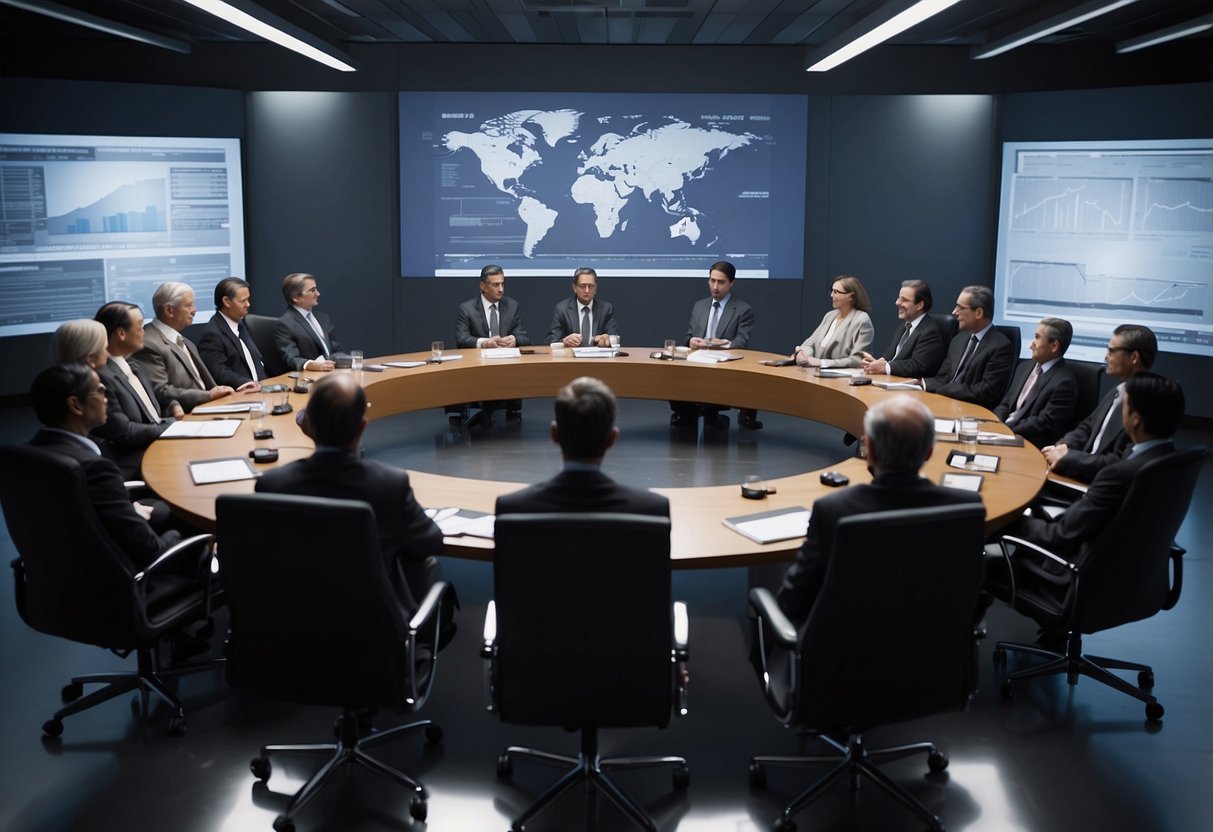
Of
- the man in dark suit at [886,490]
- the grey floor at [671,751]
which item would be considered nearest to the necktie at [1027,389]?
the grey floor at [671,751]

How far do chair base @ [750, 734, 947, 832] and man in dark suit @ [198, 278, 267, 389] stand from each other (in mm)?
4024

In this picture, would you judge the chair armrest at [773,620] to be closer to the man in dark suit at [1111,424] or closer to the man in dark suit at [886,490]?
the man in dark suit at [886,490]

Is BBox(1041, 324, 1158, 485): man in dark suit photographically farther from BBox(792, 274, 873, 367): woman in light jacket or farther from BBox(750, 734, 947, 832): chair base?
BBox(792, 274, 873, 367): woman in light jacket

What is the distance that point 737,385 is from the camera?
23.7 ft

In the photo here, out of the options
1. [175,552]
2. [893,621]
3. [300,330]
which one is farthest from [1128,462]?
[300,330]

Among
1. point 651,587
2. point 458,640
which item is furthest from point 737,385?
point 651,587

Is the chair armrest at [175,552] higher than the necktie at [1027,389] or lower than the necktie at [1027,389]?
lower

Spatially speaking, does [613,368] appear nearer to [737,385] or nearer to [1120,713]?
[737,385]

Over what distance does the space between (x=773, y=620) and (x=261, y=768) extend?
5.40ft

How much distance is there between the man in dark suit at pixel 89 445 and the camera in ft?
11.0

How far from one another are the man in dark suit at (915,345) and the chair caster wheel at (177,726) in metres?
4.56

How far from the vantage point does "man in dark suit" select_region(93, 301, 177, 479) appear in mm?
4926

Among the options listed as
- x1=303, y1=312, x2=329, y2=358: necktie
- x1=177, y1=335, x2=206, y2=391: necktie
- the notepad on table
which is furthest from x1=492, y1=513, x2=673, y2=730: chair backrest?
x1=303, y1=312, x2=329, y2=358: necktie

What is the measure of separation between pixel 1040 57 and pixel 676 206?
3365mm
